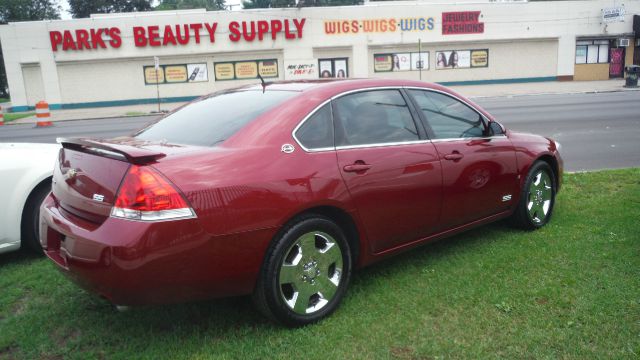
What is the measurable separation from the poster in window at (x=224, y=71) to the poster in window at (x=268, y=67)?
190cm

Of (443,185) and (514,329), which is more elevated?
(443,185)

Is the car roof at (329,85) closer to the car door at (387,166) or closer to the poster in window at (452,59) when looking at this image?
the car door at (387,166)

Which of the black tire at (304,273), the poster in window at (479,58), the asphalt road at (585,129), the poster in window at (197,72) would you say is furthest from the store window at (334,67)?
the black tire at (304,273)

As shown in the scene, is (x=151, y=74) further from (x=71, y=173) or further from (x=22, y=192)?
(x=71, y=173)

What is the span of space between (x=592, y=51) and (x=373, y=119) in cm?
4090

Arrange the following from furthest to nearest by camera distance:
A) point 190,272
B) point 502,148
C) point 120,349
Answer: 1. point 502,148
2. point 120,349
3. point 190,272

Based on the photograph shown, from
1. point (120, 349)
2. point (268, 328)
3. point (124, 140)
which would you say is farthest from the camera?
point (124, 140)

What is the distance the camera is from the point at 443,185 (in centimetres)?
416

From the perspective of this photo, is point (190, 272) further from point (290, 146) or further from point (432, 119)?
point (432, 119)

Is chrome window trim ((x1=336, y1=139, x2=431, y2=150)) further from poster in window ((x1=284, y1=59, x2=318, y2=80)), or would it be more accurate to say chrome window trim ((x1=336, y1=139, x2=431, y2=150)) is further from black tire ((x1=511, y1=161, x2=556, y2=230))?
poster in window ((x1=284, y1=59, x2=318, y2=80))

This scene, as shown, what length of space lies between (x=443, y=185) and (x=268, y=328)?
5.81 feet

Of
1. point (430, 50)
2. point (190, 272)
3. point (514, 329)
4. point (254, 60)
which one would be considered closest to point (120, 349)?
point (190, 272)

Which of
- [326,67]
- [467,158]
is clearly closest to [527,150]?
[467,158]

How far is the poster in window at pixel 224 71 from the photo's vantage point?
34719mm
